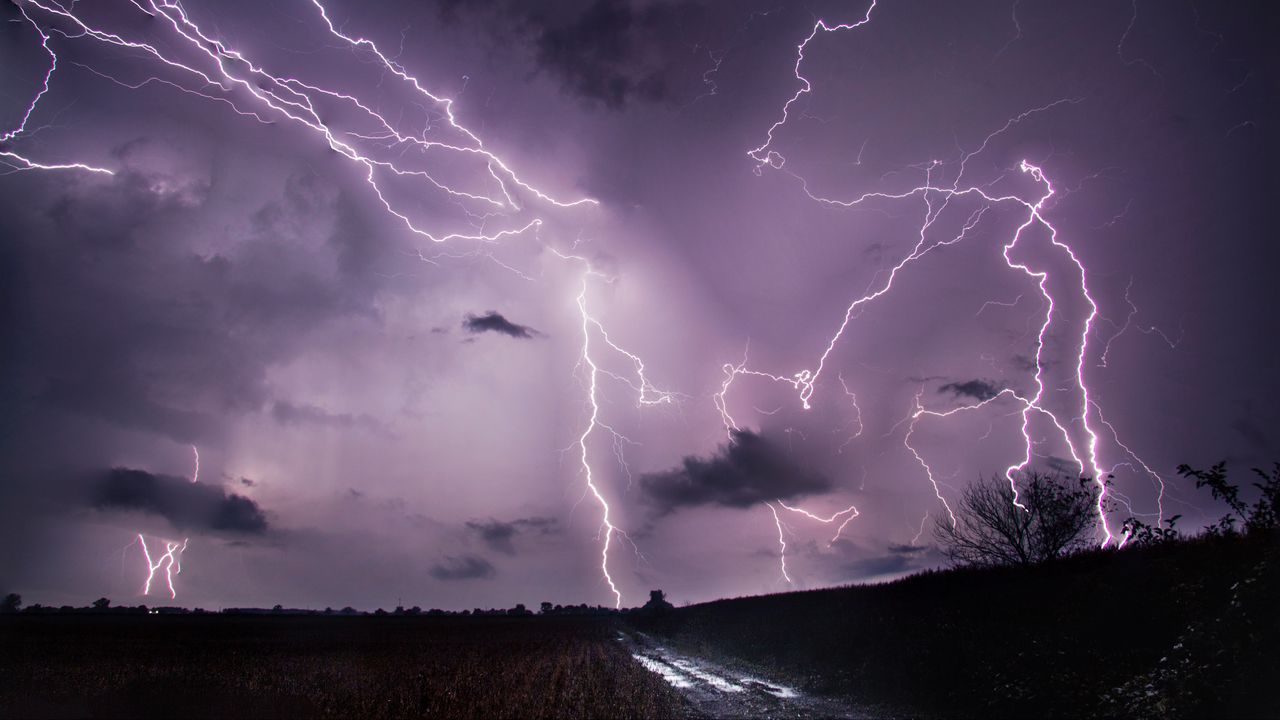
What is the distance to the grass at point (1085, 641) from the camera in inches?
288

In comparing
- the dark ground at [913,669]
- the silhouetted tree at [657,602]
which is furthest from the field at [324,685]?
the silhouetted tree at [657,602]

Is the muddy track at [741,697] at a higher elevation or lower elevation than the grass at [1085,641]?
lower

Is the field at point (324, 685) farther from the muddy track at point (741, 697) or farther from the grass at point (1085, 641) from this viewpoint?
the grass at point (1085, 641)

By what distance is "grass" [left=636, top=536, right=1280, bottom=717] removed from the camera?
7.31 metres

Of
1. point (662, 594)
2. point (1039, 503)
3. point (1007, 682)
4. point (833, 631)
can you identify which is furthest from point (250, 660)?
point (662, 594)

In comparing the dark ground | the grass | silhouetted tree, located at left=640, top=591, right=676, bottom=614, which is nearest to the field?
the dark ground

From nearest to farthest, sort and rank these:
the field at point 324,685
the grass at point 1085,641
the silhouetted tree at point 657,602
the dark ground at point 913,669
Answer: the grass at point 1085,641, the dark ground at point 913,669, the field at point 324,685, the silhouetted tree at point 657,602

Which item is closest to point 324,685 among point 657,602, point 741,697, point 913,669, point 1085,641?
point 741,697

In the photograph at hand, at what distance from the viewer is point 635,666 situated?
18734 mm

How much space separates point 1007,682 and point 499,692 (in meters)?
9.79

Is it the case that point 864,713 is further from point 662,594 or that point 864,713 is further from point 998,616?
point 662,594

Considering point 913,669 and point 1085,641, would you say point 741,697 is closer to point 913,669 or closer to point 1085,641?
point 913,669

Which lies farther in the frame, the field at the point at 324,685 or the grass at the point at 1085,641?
the field at the point at 324,685

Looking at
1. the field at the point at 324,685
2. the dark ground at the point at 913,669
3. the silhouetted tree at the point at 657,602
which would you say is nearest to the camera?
the dark ground at the point at 913,669
